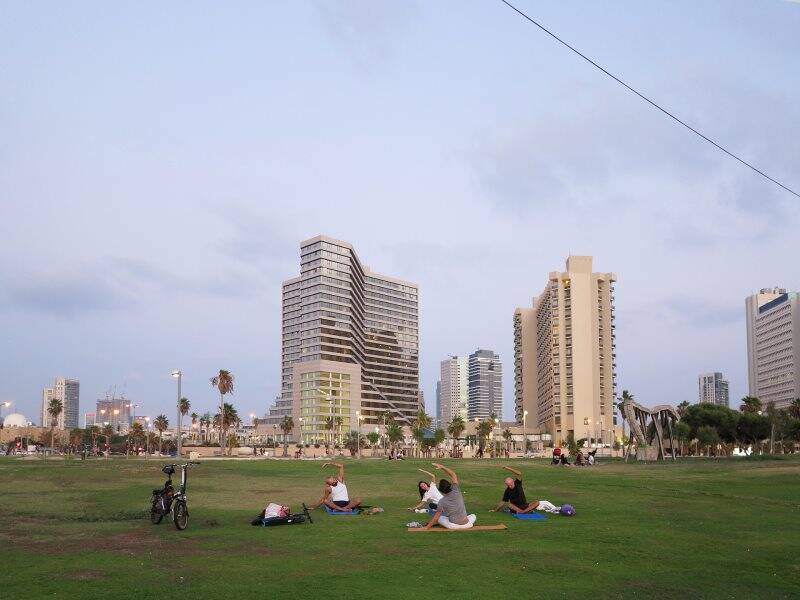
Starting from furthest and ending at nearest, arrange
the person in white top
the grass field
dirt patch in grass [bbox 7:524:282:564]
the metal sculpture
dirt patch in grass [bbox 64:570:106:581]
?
1. the metal sculpture
2. the person in white top
3. dirt patch in grass [bbox 7:524:282:564]
4. dirt patch in grass [bbox 64:570:106:581]
5. the grass field

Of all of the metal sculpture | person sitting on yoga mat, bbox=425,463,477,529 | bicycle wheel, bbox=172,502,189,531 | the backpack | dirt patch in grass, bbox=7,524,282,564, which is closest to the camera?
dirt patch in grass, bbox=7,524,282,564

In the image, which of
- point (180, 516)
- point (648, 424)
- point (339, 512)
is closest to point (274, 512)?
point (180, 516)

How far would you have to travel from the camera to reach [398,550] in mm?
12992

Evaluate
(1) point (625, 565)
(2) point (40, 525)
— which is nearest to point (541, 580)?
(1) point (625, 565)

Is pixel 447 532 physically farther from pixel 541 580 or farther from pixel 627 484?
pixel 627 484

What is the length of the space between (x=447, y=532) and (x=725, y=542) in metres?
5.44

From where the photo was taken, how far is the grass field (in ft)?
Answer: 32.3

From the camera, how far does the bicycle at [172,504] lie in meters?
15.9

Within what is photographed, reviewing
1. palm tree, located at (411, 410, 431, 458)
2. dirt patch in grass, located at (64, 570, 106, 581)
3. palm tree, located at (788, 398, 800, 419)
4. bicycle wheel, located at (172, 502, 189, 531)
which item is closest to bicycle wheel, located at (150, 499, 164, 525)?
bicycle wheel, located at (172, 502, 189, 531)

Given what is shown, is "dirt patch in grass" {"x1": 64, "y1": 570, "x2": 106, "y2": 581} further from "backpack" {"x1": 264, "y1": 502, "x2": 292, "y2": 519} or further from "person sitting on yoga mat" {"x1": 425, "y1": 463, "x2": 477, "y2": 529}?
"person sitting on yoga mat" {"x1": 425, "y1": 463, "x2": 477, "y2": 529}

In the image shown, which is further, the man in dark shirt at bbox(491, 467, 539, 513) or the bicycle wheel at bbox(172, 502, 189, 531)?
the man in dark shirt at bbox(491, 467, 539, 513)

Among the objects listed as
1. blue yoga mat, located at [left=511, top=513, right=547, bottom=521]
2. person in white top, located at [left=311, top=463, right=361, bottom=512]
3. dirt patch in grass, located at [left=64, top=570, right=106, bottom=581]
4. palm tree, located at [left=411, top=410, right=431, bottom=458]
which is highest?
dirt patch in grass, located at [left=64, top=570, right=106, bottom=581]

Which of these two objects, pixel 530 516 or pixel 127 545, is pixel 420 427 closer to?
pixel 530 516

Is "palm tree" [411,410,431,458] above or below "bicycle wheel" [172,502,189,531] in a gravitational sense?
below
